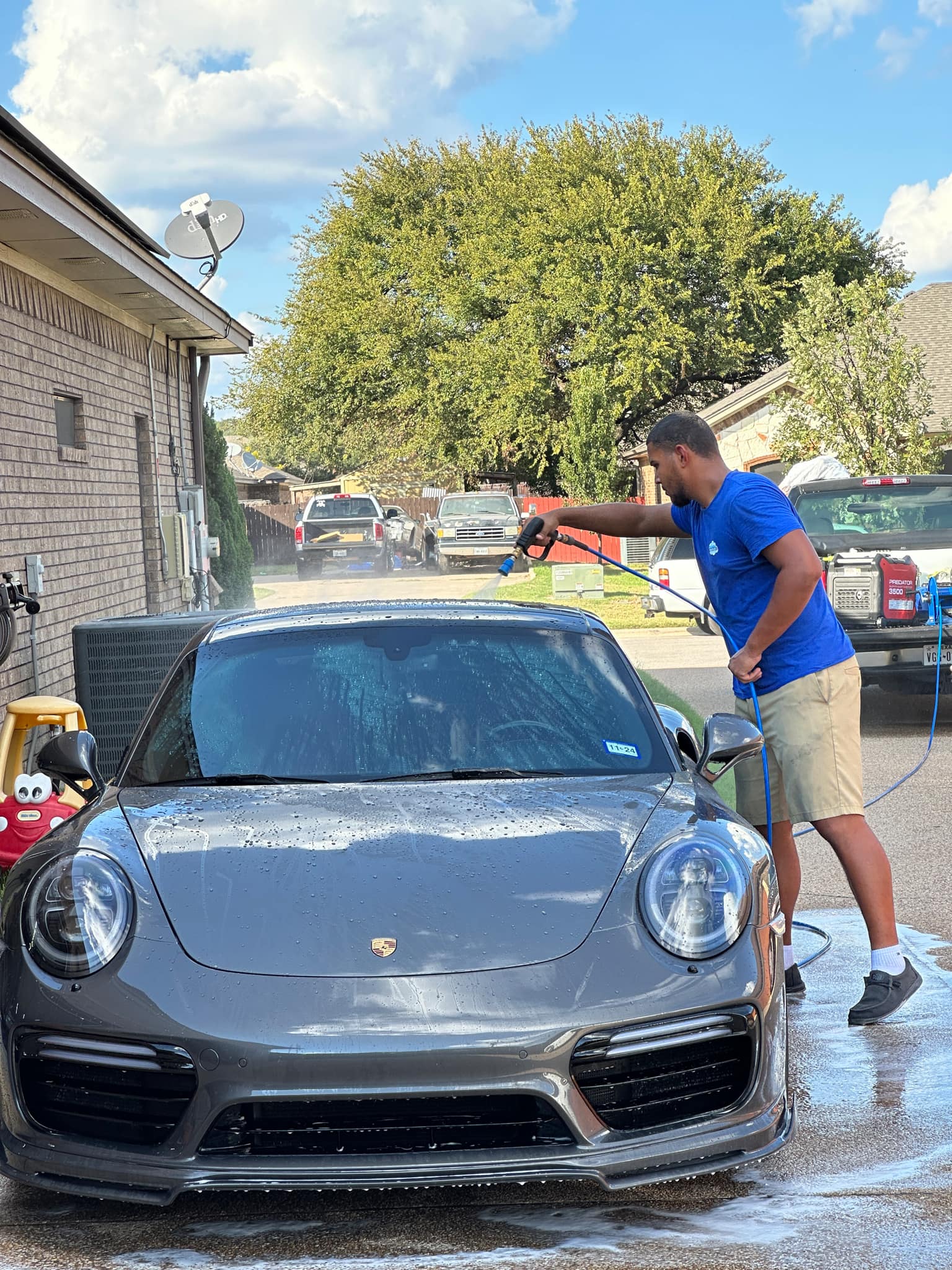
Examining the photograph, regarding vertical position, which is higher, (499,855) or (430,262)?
(430,262)

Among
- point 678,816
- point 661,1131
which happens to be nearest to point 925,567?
point 678,816

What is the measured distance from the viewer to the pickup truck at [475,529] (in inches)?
1385

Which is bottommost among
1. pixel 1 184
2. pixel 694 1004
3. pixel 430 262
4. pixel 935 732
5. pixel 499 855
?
pixel 935 732

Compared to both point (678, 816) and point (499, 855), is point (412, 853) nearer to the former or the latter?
point (499, 855)

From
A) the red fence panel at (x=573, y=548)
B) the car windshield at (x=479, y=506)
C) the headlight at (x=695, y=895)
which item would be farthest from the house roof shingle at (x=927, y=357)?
the headlight at (x=695, y=895)

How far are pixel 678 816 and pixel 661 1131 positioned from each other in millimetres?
819

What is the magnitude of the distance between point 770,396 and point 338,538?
1039 cm

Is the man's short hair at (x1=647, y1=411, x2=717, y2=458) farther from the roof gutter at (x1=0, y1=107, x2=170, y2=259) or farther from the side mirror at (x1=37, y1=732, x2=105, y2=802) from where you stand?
Answer: the roof gutter at (x1=0, y1=107, x2=170, y2=259)

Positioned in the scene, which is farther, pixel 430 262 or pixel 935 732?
pixel 430 262

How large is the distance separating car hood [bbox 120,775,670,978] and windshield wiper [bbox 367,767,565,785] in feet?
0.24

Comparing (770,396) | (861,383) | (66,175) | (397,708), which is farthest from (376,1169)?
(770,396)

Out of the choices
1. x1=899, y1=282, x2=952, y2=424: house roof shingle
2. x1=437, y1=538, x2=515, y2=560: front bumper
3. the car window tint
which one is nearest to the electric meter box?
the car window tint

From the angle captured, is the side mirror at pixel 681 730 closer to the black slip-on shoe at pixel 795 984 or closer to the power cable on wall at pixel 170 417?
the black slip-on shoe at pixel 795 984

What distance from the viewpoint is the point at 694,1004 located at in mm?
3037
